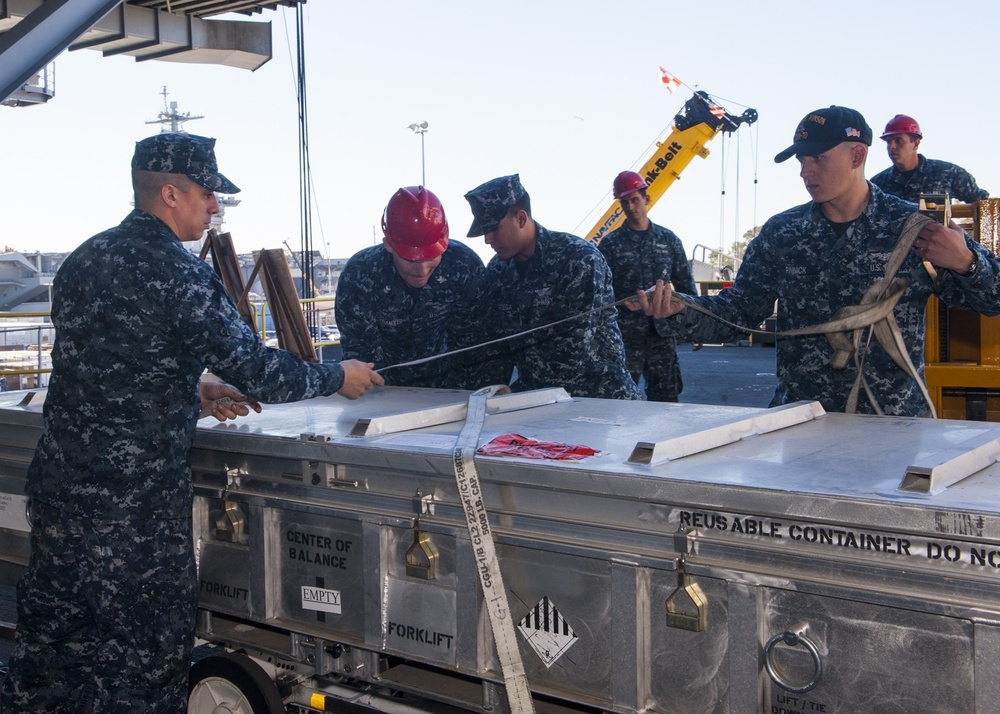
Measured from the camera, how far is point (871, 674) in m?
2.07

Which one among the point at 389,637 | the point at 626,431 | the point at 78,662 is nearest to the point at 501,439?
the point at 626,431

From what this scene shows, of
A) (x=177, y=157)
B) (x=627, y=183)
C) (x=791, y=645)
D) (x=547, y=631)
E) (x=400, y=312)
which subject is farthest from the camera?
(x=627, y=183)

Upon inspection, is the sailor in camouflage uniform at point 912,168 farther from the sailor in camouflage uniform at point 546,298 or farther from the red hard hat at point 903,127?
the sailor in camouflage uniform at point 546,298

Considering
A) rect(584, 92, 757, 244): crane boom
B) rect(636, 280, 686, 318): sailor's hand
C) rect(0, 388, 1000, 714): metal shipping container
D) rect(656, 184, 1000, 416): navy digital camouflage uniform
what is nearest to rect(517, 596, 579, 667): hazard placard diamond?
rect(0, 388, 1000, 714): metal shipping container

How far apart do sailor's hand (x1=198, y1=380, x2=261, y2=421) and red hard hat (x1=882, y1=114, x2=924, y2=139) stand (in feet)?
17.1

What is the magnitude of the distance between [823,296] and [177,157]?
2372mm

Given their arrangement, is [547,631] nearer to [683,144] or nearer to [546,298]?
[546,298]

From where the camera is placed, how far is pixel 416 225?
4.46m

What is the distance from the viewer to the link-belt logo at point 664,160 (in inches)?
815

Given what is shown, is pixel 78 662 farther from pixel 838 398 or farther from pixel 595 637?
pixel 838 398

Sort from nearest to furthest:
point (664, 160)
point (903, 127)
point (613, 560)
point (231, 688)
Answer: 1. point (613, 560)
2. point (231, 688)
3. point (903, 127)
4. point (664, 160)

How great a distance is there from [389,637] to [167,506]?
0.87 m

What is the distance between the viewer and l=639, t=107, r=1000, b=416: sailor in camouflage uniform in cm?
366

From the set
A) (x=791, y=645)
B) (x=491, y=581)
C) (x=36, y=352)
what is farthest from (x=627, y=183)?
(x=36, y=352)
